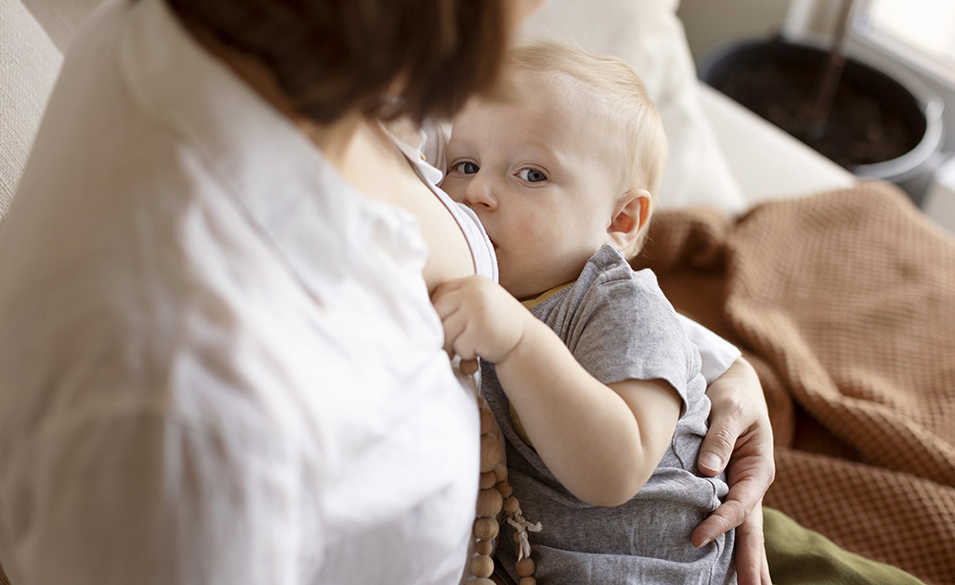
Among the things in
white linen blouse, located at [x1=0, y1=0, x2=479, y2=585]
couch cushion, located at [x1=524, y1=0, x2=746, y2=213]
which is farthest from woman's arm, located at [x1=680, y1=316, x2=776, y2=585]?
couch cushion, located at [x1=524, y1=0, x2=746, y2=213]

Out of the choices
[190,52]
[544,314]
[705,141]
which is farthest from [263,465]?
[705,141]

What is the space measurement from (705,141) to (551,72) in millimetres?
798

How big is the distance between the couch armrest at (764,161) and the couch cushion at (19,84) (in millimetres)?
1379

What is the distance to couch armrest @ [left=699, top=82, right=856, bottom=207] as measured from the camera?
171 centimetres

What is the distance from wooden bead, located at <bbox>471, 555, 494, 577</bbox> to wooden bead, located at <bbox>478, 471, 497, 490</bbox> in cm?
6

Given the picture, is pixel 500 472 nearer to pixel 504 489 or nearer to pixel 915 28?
pixel 504 489

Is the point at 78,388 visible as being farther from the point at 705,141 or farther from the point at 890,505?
the point at 705,141

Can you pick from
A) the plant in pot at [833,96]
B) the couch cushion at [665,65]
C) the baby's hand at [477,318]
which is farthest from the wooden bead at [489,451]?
the plant in pot at [833,96]

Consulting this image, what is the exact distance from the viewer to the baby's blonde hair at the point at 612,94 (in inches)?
34.4

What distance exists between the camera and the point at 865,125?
237 cm

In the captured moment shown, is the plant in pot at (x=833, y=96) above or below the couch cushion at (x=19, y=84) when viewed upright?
below

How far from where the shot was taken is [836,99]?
2.47 m

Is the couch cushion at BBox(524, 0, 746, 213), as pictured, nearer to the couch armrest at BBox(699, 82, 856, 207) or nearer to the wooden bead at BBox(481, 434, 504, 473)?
the couch armrest at BBox(699, 82, 856, 207)

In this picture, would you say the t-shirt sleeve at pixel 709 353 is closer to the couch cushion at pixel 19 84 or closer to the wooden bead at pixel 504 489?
the wooden bead at pixel 504 489
